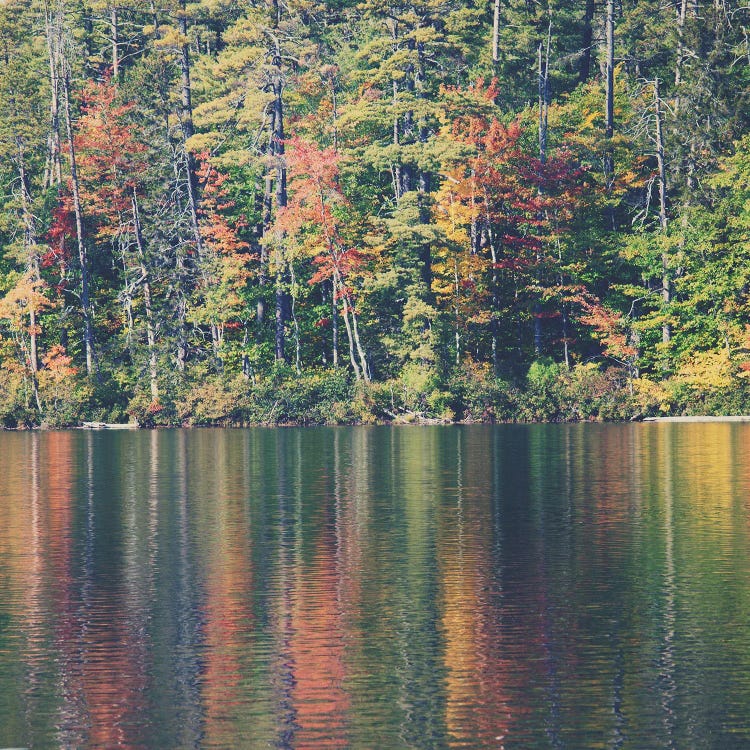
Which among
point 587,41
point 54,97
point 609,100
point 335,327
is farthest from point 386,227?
point 587,41

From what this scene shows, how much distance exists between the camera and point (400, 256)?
66.5m

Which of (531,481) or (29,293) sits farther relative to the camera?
(29,293)

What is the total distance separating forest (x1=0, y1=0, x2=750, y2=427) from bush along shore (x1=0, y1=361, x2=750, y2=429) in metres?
0.13

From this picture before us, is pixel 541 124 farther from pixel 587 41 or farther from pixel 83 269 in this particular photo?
pixel 83 269

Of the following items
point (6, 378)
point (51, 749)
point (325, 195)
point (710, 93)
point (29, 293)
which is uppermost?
point (710, 93)

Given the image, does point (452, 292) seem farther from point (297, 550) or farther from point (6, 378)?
point (297, 550)

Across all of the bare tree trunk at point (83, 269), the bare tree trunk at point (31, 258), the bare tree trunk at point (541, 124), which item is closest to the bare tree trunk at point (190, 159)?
the bare tree trunk at point (83, 269)

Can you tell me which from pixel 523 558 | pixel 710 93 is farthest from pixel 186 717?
pixel 710 93

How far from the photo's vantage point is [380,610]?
18.2 m

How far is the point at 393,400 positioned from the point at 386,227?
31.7 feet

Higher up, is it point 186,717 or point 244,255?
point 244,255

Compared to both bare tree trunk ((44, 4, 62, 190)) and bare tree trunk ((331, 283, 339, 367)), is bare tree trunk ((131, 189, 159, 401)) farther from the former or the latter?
bare tree trunk ((331, 283, 339, 367))

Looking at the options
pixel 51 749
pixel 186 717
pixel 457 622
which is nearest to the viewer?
pixel 51 749

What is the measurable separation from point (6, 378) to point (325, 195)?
18626mm
